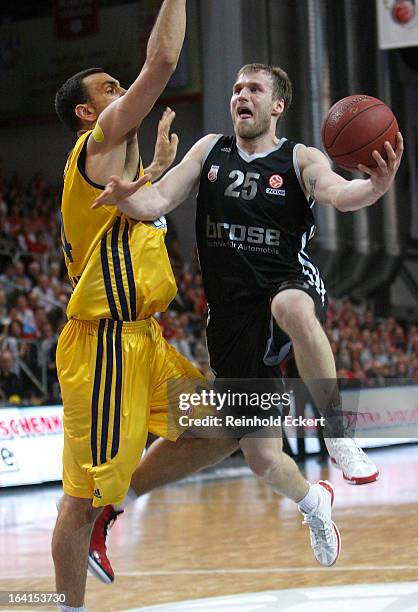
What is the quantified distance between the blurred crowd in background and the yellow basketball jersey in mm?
7261

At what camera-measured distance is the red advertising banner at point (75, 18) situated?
64.7 ft

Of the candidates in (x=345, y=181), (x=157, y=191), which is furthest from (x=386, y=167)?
(x=157, y=191)

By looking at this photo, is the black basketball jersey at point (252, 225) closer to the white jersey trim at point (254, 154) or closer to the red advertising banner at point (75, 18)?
the white jersey trim at point (254, 154)

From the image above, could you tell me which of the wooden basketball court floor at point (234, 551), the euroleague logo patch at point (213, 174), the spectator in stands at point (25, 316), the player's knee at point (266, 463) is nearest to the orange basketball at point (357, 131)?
the euroleague logo patch at point (213, 174)

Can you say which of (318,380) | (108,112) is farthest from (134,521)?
(108,112)

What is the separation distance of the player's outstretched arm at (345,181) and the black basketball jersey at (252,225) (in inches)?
3.3

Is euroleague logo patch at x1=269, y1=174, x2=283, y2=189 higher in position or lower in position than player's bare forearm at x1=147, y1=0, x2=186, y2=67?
lower

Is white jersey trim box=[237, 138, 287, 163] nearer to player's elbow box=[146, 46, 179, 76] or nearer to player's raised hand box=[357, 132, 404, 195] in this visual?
player's raised hand box=[357, 132, 404, 195]

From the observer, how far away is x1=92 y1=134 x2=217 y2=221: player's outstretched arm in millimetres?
4254

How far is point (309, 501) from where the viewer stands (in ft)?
17.2

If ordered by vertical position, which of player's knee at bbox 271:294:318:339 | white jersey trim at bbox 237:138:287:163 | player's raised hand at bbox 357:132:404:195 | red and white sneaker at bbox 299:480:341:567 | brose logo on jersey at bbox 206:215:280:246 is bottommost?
red and white sneaker at bbox 299:480:341:567

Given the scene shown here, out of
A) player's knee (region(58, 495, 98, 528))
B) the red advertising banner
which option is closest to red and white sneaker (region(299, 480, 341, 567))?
player's knee (region(58, 495, 98, 528))

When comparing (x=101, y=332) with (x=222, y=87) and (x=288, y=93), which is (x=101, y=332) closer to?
(x=288, y=93)

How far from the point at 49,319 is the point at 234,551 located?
7.59 m
